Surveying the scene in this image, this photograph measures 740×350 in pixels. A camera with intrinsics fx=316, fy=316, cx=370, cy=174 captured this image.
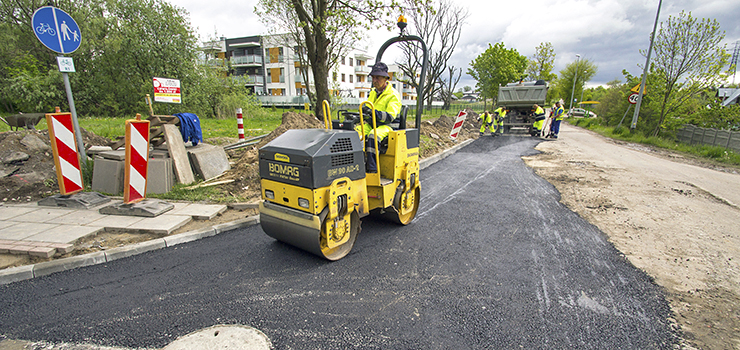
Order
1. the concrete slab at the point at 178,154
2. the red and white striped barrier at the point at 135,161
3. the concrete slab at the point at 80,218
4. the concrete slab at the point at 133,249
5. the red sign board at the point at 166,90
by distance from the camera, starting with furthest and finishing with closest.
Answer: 1. the red sign board at the point at 166,90
2. the concrete slab at the point at 178,154
3. the red and white striped barrier at the point at 135,161
4. the concrete slab at the point at 80,218
5. the concrete slab at the point at 133,249

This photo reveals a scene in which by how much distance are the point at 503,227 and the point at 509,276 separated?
1.33 metres

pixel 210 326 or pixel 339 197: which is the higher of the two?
pixel 339 197

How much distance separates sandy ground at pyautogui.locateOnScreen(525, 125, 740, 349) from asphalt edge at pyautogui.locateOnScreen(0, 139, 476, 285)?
4443mm

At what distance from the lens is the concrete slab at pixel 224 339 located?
210cm

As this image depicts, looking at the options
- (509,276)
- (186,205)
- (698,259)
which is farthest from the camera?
(186,205)

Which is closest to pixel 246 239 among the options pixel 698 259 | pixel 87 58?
pixel 698 259

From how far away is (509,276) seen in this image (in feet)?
10.0

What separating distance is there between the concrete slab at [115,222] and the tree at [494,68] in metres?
27.8

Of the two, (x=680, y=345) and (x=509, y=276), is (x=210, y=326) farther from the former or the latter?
(x=680, y=345)

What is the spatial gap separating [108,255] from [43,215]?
1846 millimetres

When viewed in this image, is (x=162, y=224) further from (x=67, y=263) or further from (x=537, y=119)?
(x=537, y=119)

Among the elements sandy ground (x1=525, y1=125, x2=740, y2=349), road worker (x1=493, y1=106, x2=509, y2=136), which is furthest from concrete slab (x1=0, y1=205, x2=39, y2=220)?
road worker (x1=493, y1=106, x2=509, y2=136)

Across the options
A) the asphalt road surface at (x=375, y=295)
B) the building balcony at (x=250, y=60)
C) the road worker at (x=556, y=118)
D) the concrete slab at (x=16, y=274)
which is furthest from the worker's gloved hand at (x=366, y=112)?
the building balcony at (x=250, y=60)

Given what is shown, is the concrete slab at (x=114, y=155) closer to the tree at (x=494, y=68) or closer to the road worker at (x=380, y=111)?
the road worker at (x=380, y=111)
